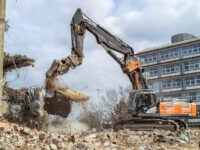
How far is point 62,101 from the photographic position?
15.4 meters

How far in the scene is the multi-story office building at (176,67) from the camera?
6744cm

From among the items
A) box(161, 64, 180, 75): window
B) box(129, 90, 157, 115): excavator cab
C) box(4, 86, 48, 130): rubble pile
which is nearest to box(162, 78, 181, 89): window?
box(161, 64, 180, 75): window

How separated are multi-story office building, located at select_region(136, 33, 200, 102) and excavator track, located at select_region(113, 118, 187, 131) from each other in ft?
155

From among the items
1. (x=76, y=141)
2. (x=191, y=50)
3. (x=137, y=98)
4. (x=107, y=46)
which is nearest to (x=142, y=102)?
(x=137, y=98)

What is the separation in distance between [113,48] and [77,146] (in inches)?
349

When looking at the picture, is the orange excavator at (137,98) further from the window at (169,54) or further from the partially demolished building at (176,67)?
the window at (169,54)

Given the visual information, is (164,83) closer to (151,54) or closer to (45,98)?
(151,54)

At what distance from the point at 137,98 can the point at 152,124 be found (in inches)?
56.9

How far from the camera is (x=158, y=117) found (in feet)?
61.7

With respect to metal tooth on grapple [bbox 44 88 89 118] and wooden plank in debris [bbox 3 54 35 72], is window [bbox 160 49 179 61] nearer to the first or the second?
wooden plank in debris [bbox 3 54 35 72]

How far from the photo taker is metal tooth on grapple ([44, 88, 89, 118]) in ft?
50.3

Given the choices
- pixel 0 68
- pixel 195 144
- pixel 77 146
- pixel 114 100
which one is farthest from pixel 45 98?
pixel 114 100

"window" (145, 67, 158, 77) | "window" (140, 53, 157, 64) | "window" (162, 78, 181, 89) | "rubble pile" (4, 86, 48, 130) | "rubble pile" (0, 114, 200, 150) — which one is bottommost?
"rubble pile" (0, 114, 200, 150)

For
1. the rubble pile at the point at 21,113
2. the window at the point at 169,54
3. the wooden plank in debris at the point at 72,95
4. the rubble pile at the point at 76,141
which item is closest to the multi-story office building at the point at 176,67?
the window at the point at 169,54
